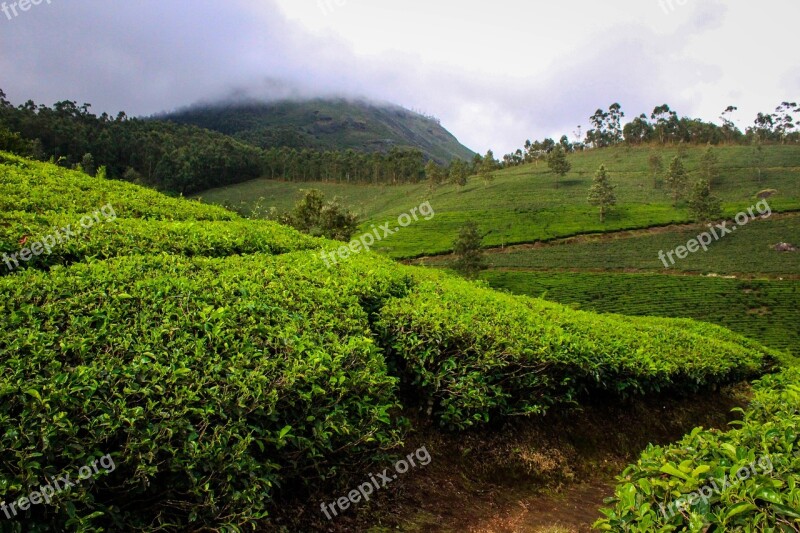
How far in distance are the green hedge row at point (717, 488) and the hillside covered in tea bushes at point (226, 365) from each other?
86 millimetres

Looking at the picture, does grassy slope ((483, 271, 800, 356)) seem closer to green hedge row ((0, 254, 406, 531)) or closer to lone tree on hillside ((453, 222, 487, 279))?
lone tree on hillside ((453, 222, 487, 279))

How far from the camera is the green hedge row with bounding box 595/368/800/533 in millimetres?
2404

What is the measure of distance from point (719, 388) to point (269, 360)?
392 inches

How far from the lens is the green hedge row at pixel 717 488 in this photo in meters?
2.40

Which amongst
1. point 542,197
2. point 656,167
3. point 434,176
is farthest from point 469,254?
point 656,167

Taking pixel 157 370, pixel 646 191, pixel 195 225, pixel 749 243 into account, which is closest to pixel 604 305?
pixel 749 243

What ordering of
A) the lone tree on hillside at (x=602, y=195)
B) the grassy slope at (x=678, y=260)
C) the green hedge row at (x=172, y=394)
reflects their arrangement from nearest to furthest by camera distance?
1. the green hedge row at (x=172, y=394)
2. the grassy slope at (x=678, y=260)
3. the lone tree on hillside at (x=602, y=195)

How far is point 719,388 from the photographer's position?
10328 millimetres

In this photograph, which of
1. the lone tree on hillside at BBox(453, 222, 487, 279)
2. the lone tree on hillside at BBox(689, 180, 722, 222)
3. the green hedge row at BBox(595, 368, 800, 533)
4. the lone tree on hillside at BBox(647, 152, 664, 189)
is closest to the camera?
the green hedge row at BBox(595, 368, 800, 533)

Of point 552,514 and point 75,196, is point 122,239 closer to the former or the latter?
point 75,196

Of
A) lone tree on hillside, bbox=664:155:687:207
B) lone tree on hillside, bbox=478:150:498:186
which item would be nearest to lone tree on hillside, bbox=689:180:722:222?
lone tree on hillside, bbox=664:155:687:207

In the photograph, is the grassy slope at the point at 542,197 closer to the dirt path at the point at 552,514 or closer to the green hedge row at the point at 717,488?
the dirt path at the point at 552,514

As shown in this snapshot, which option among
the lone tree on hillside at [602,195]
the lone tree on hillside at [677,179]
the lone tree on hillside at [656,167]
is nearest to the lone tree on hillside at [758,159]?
the lone tree on hillside at [656,167]

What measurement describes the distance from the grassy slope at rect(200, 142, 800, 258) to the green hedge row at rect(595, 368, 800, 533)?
198 feet
